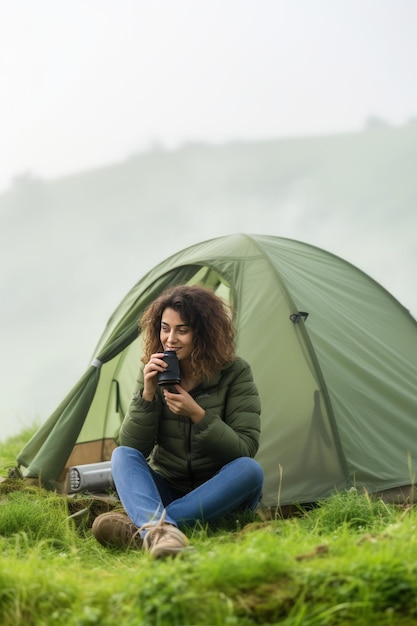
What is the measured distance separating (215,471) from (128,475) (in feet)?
1.48

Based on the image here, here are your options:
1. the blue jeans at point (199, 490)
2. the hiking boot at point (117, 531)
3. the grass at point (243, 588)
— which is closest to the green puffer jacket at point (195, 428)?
the blue jeans at point (199, 490)

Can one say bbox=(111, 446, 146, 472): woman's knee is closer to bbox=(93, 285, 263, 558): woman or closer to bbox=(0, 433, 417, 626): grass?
bbox=(93, 285, 263, 558): woman

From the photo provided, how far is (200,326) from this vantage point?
15.2 ft

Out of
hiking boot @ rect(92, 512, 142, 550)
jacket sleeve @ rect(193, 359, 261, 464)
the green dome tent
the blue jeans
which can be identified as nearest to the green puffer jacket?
jacket sleeve @ rect(193, 359, 261, 464)

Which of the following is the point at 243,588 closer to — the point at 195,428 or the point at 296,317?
the point at 195,428

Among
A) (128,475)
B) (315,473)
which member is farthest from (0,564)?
(315,473)

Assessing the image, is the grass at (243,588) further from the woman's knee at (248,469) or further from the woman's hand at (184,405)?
the woman's hand at (184,405)

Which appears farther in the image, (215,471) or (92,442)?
(92,442)

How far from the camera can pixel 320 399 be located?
552 centimetres

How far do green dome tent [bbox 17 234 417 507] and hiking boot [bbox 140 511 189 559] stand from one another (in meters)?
1.41

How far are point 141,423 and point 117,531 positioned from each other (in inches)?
21.4

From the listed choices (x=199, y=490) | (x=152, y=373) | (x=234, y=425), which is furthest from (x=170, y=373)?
(x=199, y=490)

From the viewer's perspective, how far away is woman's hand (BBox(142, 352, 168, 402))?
14.6 ft

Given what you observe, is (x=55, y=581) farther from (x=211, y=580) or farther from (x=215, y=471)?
(x=215, y=471)
